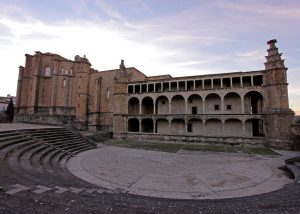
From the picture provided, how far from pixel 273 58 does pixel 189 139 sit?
16891mm

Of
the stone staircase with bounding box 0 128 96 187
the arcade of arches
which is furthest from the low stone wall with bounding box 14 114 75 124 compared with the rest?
the stone staircase with bounding box 0 128 96 187

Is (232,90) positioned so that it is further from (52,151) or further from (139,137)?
(52,151)

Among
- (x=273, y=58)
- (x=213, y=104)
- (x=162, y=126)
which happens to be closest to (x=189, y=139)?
(x=162, y=126)

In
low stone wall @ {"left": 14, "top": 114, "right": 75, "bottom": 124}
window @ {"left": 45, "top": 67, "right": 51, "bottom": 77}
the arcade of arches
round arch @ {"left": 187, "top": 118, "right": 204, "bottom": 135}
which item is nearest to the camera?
the arcade of arches

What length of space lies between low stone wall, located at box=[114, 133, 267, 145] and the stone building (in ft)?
0.47

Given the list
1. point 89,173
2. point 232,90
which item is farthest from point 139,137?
point 89,173

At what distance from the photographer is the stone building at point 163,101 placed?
85.2 ft

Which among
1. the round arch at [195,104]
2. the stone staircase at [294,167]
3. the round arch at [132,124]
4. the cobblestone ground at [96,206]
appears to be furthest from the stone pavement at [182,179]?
the round arch at [132,124]

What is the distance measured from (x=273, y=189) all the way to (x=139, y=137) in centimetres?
2568

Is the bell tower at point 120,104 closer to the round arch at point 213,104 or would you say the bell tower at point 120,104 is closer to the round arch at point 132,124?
the round arch at point 132,124

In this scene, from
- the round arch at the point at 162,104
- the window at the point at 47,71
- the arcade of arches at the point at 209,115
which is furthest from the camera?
the window at the point at 47,71

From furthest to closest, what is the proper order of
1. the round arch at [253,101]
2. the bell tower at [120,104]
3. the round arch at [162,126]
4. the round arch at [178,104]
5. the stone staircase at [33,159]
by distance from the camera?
the bell tower at [120,104], the round arch at [162,126], the round arch at [178,104], the round arch at [253,101], the stone staircase at [33,159]

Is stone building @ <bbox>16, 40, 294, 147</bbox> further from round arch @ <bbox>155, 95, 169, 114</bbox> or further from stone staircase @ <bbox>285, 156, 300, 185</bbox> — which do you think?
stone staircase @ <bbox>285, 156, 300, 185</bbox>

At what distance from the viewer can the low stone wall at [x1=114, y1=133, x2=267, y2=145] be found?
86.5ft
